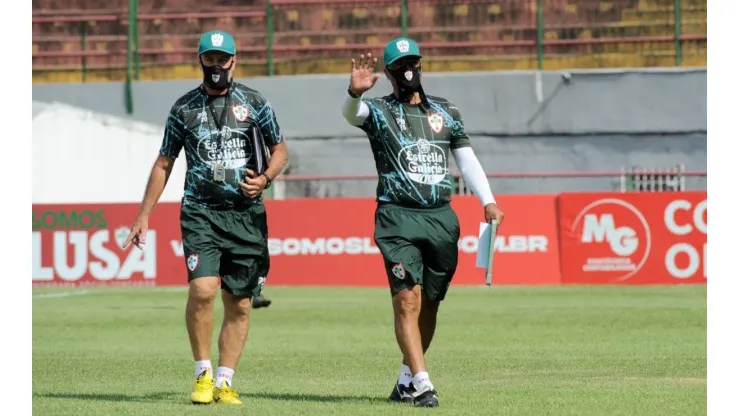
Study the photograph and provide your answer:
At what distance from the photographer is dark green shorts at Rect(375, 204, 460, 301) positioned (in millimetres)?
8648

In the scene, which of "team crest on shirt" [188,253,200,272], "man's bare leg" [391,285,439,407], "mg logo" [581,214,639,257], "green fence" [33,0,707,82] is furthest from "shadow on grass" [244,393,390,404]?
"green fence" [33,0,707,82]

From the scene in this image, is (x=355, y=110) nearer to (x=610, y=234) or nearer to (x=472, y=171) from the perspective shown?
(x=472, y=171)

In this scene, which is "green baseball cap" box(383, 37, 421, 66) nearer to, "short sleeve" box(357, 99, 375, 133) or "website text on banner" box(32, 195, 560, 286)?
"short sleeve" box(357, 99, 375, 133)

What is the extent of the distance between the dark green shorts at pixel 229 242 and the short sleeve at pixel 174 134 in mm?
360

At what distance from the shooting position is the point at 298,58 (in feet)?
107

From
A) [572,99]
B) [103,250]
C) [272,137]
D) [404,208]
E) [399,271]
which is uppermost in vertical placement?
[572,99]

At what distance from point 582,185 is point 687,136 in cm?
339

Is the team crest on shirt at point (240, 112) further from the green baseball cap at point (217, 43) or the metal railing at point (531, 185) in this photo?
the metal railing at point (531, 185)

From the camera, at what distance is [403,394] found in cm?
874

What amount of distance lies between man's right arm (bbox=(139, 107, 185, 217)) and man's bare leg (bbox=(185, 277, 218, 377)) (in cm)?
59

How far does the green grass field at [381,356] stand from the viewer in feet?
28.3

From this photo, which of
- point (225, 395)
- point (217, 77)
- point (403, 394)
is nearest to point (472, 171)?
point (403, 394)

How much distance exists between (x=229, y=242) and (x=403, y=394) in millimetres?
1391
